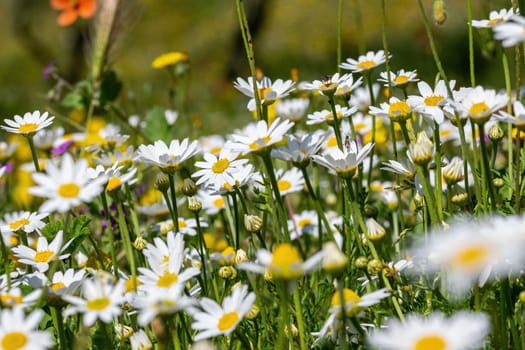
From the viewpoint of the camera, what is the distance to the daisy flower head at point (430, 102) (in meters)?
0.81

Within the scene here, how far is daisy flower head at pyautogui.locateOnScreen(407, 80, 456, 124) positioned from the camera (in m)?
0.81

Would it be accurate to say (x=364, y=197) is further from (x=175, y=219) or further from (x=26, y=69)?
(x=26, y=69)

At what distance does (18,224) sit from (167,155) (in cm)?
25

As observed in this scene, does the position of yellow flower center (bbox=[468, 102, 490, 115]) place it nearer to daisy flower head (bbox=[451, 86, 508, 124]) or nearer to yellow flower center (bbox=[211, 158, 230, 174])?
daisy flower head (bbox=[451, 86, 508, 124])

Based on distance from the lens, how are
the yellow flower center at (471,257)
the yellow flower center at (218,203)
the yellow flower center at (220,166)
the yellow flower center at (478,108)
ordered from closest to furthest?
the yellow flower center at (471,257) < the yellow flower center at (478,108) < the yellow flower center at (220,166) < the yellow flower center at (218,203)

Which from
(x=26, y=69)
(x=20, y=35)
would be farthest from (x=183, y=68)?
(x=26, y=69)

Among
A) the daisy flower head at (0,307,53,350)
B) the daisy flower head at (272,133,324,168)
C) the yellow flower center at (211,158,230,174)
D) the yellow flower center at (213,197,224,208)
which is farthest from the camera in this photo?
the yellow flower center at (213,197,224,208)

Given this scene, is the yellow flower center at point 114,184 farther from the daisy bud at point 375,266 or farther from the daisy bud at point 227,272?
the daisy bud at point 375,266

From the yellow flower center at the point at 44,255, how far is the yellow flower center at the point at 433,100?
0.49 meters

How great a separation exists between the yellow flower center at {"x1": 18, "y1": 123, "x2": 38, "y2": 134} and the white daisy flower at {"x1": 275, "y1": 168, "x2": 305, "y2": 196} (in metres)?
0.38

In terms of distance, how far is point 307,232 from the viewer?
4.02 ft

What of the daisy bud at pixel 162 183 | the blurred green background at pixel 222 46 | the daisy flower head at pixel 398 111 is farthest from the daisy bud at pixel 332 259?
the blurred green background at pixel 222 46

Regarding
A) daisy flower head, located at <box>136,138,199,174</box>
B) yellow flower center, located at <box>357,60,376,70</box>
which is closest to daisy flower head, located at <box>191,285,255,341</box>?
daisy flower head, located at <box>136,138,199,174</box>

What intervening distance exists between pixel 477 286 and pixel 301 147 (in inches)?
9.9
